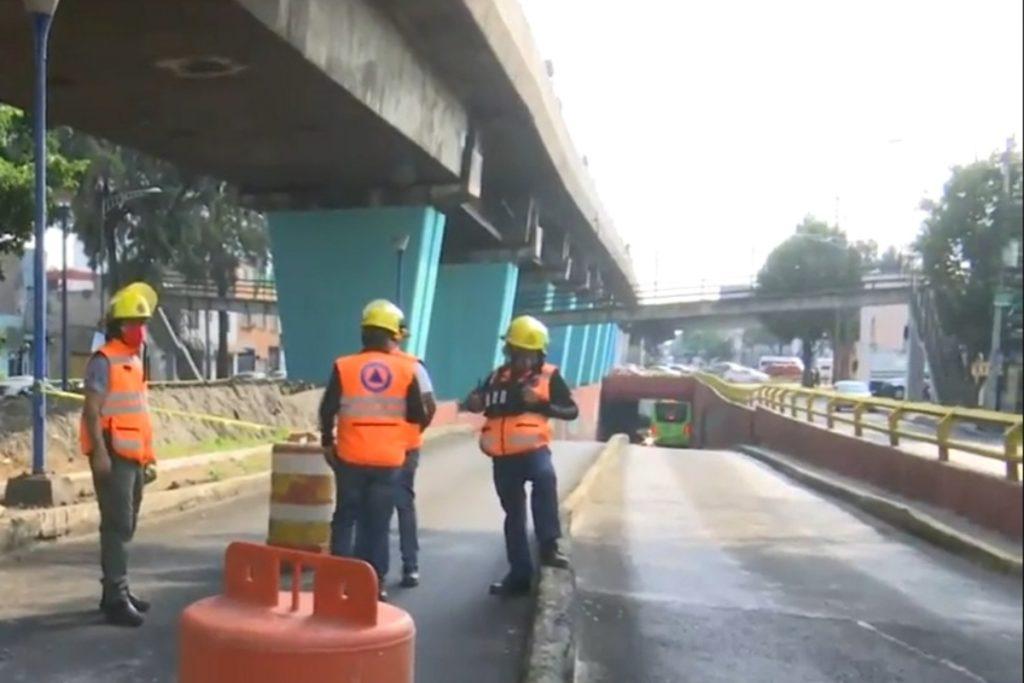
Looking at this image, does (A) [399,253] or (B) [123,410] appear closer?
(B) [123,410]

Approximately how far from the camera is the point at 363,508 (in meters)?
6.82

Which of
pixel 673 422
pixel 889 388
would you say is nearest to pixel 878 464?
pixel 889 388

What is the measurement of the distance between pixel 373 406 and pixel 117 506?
1425 millimetres

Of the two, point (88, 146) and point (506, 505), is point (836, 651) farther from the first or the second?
point (88, 146)

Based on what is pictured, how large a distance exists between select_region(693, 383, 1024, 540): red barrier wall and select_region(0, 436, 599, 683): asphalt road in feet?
8.01

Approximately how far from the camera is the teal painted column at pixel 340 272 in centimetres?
2369

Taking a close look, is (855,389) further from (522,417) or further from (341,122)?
(341,122)

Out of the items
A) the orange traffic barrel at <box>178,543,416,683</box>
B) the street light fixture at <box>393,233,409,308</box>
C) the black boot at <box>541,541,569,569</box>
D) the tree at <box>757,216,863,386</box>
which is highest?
the street light fixture at <box>393,233,409,308</box>

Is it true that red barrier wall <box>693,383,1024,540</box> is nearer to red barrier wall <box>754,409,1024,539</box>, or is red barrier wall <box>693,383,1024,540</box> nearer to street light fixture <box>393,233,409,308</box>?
red barrier wall <box>754,409,1024,539</box>

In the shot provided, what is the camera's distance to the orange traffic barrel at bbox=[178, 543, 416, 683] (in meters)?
3.03

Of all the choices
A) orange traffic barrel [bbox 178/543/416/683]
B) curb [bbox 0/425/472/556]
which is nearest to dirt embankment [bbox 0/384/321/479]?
curb [bbox 0/425/472/556]

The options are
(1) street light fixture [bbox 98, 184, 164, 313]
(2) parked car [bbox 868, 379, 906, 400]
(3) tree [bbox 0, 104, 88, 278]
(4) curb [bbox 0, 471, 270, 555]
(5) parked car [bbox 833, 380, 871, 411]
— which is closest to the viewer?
(2) parked car [bbox 868, 379, 906, 400]

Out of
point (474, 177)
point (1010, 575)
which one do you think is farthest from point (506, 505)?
point (474, 177)

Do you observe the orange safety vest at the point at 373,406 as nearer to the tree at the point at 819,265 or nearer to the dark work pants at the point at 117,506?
the dark work pants at the point at 117,506
